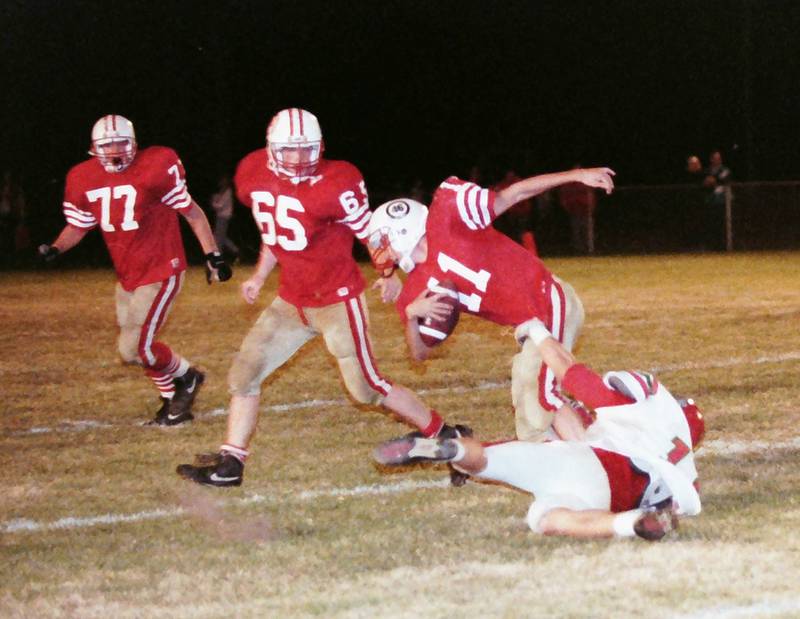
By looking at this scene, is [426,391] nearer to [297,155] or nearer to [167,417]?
[167,417]

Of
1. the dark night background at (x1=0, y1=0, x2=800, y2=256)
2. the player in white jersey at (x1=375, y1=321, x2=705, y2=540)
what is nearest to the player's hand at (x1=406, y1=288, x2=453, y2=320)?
the player in white jersey at (x1=375, y1=321, x2=705, y2=540)

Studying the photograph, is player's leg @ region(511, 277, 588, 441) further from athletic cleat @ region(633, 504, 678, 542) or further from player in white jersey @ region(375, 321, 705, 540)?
athletic cleat @ region(633, 504, 678, 542)

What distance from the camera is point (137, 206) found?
7.77 meters

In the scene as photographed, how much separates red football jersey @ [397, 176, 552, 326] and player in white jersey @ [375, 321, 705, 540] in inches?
19.9

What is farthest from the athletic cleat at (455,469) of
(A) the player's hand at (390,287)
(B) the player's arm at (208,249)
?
(B) the player's arm at (208,249)

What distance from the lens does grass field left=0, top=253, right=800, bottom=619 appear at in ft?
14.2

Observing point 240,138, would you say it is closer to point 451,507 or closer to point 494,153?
point 494,153

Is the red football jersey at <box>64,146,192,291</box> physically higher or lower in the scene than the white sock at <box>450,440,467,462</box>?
higher

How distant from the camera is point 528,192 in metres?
5.56

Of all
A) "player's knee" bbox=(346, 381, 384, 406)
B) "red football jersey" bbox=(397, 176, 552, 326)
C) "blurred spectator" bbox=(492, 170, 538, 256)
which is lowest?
"blurred spectator" bbox=(492, 170, 538, 256)

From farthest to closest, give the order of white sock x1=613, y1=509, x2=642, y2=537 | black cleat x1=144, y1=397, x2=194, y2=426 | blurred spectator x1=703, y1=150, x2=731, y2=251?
1. blurred spectator x1=703, y1=150, x2=731, y2=251
2. black cleat x1=144, y1=397, x2=194, y2=426
3. white sock x1=613, y1=509, x2=642, y2=537

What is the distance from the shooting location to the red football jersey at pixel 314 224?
20.5ft

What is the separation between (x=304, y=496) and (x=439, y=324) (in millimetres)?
1085

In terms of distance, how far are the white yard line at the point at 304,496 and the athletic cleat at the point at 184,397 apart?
2038 mm
